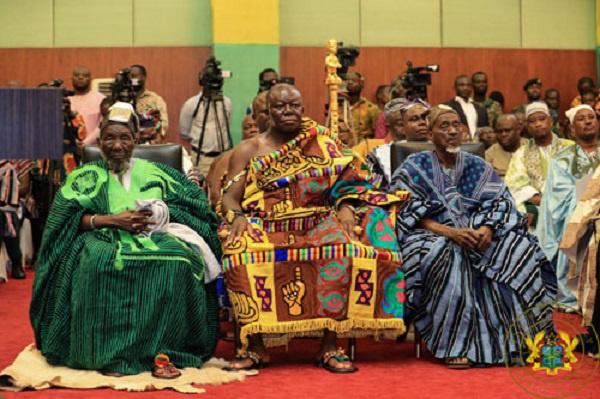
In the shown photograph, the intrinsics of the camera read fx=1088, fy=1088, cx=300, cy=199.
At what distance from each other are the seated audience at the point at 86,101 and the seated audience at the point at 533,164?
4.16 metres

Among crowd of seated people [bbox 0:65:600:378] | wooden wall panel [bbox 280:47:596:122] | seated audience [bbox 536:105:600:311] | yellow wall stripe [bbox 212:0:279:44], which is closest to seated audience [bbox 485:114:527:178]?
seated audience [bbox 536:105:600:311]

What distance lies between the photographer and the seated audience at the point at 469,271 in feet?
18.3

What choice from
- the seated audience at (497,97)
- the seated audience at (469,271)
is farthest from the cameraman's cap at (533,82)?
the seated audience at (469,271)

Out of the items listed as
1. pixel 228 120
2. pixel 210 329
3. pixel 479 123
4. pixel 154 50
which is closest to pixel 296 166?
pixel 210 329

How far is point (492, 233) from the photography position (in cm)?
576

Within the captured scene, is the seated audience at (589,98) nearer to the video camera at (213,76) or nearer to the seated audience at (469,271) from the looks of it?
the video camera at (213,76)

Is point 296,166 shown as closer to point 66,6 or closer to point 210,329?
point 210,329

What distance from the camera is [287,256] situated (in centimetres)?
546

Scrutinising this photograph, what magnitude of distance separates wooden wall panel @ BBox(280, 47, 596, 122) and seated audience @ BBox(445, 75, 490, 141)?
5.61ft

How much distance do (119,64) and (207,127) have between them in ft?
10.1

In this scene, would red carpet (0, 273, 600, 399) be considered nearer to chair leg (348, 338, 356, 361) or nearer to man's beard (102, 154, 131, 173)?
chair leg (348, 338, 356, 361)

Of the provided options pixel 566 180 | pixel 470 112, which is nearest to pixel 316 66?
pixel 470 112

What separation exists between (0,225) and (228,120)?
98.7 inches

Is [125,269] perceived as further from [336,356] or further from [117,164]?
[336,356]
